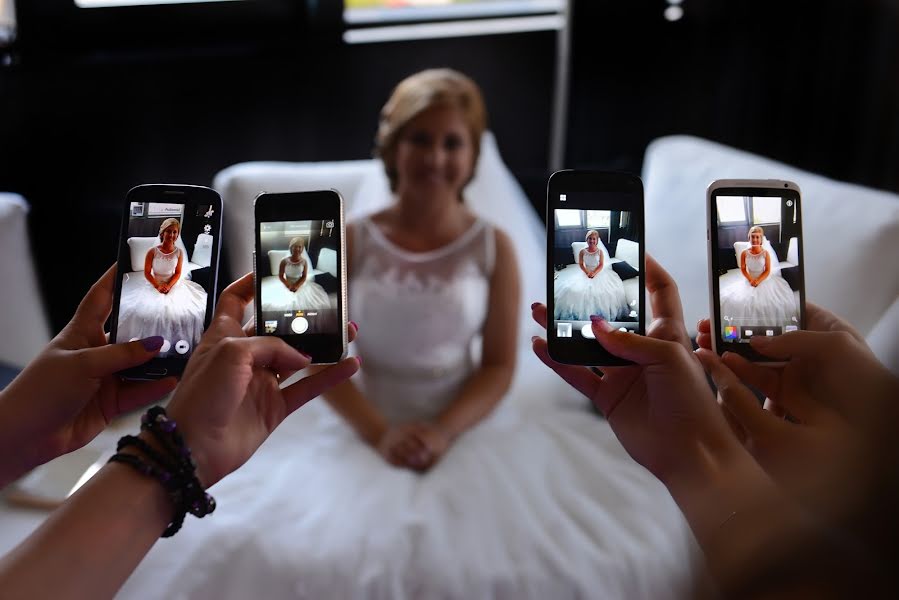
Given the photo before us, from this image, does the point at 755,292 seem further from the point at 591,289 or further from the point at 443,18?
the point at 443,18

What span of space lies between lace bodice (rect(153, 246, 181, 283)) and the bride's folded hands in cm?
4

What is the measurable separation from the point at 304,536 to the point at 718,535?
17.4 inches

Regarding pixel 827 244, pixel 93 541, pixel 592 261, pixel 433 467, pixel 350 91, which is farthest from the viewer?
pixel 350 91

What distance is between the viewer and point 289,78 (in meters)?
1.29

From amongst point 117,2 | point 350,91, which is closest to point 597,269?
point 117,2

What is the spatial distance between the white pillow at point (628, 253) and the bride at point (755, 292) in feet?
0.24

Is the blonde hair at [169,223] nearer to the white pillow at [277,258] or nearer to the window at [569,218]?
the white pillow at [277,258]

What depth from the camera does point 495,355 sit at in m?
1.00

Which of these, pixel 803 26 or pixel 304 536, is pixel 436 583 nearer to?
pixel 304 536

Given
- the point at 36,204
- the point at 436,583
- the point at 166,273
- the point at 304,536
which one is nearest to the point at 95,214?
the point at 36,204

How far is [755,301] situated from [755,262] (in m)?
0.03

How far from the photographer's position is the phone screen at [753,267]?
473 mm

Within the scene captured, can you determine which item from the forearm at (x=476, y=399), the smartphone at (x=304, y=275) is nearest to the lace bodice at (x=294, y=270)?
the smartphone at (x=304, y=275)

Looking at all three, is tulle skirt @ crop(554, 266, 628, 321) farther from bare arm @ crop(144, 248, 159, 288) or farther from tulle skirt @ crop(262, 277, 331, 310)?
bare arm @ crop(144, 248, 159, 288)
